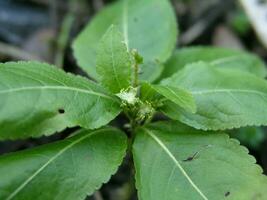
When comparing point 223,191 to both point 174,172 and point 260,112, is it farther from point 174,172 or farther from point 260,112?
point 260,112

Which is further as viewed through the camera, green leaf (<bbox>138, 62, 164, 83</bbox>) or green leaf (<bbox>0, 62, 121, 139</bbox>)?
green leaf (<bbox>138, 62, 164, 83</bbox>)

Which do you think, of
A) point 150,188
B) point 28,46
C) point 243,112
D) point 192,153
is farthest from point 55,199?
point 28,46

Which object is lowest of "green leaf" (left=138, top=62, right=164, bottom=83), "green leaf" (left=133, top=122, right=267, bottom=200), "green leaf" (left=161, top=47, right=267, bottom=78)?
"green leaf" (left=133, top=122, right=267, bottom=200)

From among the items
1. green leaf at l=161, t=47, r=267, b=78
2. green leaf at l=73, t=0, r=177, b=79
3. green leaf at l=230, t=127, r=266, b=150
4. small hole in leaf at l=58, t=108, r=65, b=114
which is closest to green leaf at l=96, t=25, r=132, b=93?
small hole in leaf at l=58, t=108, r=65, b=114

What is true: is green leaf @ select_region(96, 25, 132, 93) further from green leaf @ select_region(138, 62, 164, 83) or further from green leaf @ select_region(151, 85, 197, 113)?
green leaf @ select_region(138, 62, 164, 83)

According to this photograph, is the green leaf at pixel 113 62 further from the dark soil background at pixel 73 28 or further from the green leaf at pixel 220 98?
the dark soil background at pixel 73 28

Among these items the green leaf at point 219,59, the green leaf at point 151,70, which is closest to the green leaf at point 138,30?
the green leaf at point 151,70

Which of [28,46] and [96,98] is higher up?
[28,46]
